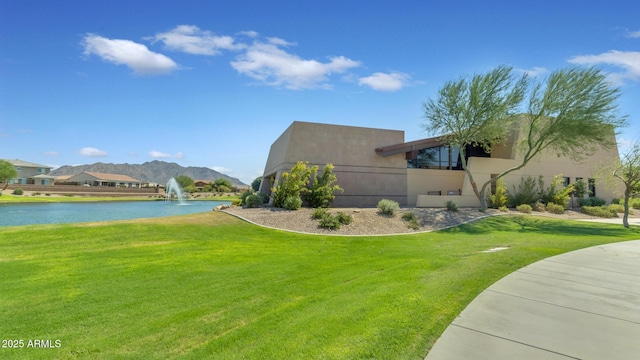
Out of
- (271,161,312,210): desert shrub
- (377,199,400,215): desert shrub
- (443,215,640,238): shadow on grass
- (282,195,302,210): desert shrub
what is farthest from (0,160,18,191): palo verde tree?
(443,215,640,238): shadow on grass

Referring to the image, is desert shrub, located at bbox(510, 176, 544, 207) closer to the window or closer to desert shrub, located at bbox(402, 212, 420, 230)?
the window

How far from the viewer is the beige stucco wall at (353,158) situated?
2384cm

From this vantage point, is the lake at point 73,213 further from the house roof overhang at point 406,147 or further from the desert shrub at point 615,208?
the desert shrub at point 615,208

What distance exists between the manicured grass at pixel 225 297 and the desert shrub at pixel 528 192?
1716 centimetres

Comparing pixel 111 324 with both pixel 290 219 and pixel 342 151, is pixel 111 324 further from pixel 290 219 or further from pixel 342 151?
pixel 342 151

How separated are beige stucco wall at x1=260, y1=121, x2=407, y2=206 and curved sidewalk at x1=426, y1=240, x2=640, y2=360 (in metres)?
18.0

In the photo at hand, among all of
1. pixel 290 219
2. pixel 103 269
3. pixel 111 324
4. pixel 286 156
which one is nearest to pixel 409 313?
A: pixel 111 324

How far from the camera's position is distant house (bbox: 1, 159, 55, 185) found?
71406mm

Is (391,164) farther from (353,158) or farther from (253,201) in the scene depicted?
(253,201)

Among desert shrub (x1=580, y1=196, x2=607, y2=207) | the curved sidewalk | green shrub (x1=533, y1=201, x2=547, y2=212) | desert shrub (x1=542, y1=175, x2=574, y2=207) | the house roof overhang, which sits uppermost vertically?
the house roof overhang

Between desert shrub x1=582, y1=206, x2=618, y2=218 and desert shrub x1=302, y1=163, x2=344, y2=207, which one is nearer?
desert shrub x1=302, y1=163, x2=344, y2=207

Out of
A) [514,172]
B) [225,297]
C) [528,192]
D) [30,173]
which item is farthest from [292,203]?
[30,173]

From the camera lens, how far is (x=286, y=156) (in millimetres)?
23547

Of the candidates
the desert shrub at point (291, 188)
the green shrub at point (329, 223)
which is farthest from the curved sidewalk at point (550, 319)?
the desert shrub at point (291, 188)
